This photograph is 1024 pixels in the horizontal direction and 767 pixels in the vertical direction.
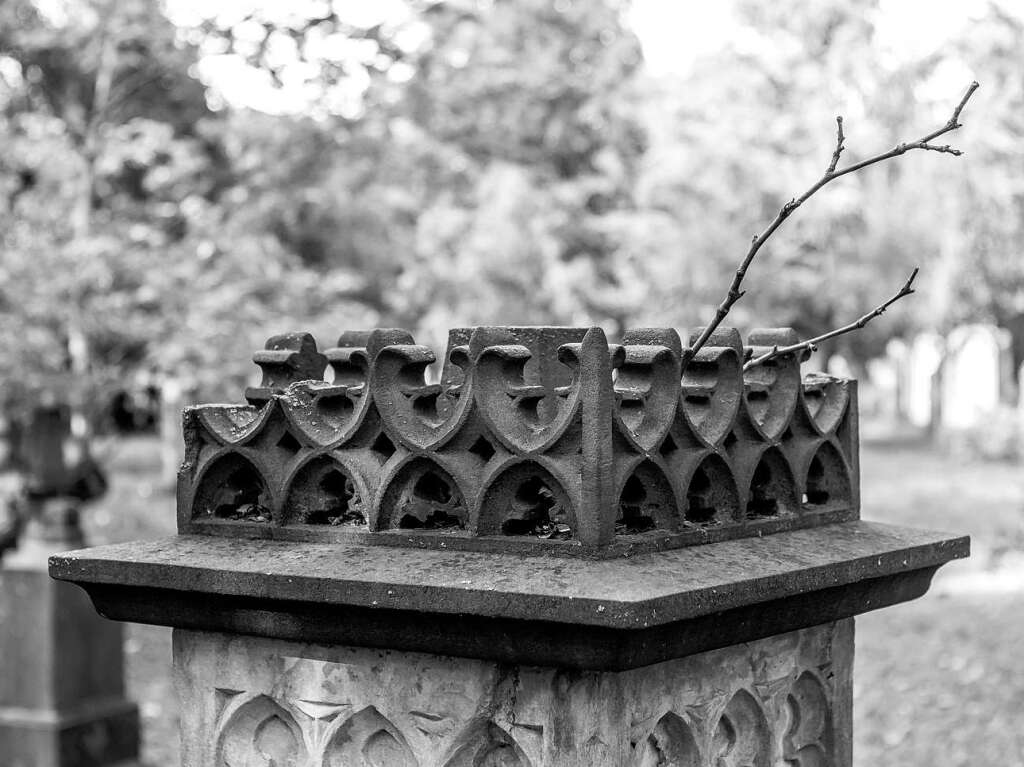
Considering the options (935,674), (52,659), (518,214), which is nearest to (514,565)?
(52,659)

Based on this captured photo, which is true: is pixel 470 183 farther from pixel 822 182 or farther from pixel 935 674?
pixel 822 182

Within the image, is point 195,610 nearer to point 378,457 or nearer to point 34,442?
point 378,457

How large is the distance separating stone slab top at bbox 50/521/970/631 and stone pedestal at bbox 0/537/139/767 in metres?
5.19

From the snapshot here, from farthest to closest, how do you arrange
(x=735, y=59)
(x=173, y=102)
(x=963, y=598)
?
(x=735, y=59) < (x=173, y=102) < (x=963, y=598)

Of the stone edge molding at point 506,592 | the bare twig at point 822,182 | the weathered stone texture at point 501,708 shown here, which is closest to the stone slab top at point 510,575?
the stone edge molding at point 506,592

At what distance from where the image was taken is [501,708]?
1.85 meters

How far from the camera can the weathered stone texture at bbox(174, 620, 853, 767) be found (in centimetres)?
181

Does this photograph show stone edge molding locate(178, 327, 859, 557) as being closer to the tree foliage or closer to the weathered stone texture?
the weathered stone texture

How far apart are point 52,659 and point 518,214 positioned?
16.8m

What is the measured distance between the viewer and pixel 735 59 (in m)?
19.7

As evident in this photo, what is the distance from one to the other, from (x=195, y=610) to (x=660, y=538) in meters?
0.73

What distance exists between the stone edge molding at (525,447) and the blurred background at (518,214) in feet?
17.4

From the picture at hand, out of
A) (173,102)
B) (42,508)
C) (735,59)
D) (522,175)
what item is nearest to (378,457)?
(42,508)

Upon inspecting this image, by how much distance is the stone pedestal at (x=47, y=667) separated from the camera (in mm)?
6938
